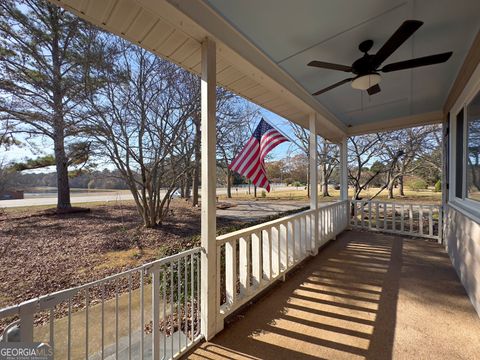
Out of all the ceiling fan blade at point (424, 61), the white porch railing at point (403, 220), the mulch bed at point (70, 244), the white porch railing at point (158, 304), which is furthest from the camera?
the white porch railing at point (403, 220)

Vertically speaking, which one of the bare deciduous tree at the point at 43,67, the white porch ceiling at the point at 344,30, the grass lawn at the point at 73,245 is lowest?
the grass lawn at the point at 73,245

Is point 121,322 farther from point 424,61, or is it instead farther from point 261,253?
point 424,61

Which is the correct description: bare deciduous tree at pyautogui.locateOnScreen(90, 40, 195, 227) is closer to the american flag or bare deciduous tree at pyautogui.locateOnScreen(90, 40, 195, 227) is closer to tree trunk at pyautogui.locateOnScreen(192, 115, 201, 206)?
tree trunk at pyautogui.locateOnScreen(192, 115, 201, 206)

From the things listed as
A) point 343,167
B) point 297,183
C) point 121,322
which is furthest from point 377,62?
point 297,183

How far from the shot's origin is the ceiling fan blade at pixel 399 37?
4.86 ft

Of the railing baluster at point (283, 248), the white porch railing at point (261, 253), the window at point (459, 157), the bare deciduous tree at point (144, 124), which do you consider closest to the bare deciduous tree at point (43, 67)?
the bare deciduous tree at point (144, 124)

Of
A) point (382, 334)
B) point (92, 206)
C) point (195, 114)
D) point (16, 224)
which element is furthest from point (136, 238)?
point (382, 334)

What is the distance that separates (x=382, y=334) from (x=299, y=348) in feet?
2.43

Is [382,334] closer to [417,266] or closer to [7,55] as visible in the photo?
[417,266]

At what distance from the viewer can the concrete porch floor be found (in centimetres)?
158

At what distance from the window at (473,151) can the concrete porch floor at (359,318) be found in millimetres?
1161

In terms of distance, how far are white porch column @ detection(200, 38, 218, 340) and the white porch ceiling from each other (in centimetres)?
45

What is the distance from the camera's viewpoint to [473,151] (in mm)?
2541

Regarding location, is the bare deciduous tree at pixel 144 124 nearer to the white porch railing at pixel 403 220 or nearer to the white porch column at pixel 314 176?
the white porch column at pixel 314 176
